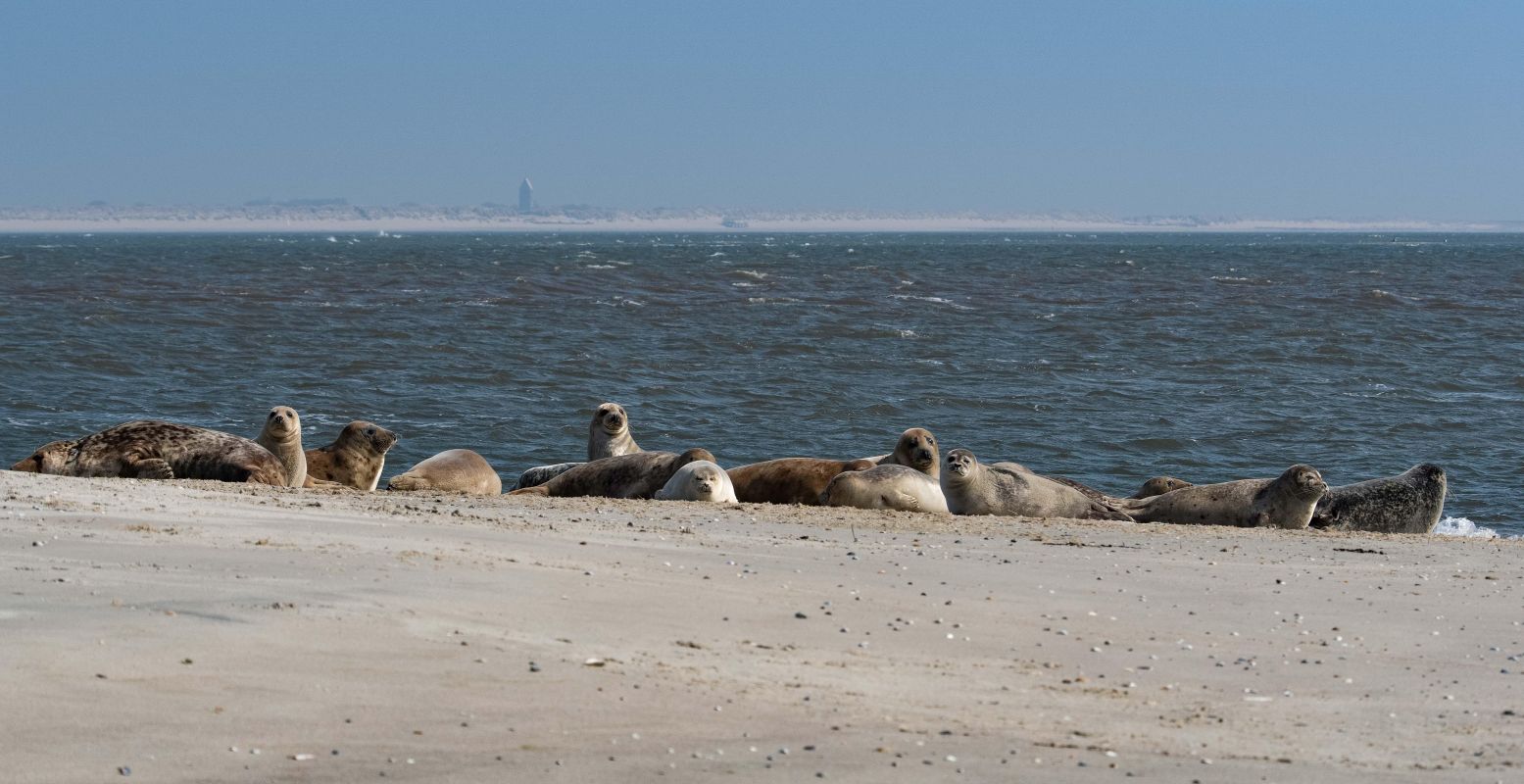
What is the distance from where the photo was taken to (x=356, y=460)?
12070mm

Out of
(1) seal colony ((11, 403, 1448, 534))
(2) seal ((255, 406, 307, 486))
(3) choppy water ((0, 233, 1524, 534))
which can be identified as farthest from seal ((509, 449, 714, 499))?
(3) choppy water ((0, 233, 1524, 534))

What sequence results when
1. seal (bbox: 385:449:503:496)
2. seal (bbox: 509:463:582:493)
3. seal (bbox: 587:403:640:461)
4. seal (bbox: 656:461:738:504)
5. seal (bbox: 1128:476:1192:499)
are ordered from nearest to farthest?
1. seal (bbox: 656:461:738:504)
2. seal (bbox: 385:449:503:496)
3. seal (bbox: 509:463:582:493)
4. seal (bbox: 1128:476:1192:499)
5. seal (bbox: 587:403:640:461)

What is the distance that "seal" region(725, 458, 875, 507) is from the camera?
10.5m

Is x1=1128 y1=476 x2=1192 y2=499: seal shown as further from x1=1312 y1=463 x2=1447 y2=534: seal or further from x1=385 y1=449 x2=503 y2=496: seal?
x1=385 y1=449 x2=503 y2=496: seal

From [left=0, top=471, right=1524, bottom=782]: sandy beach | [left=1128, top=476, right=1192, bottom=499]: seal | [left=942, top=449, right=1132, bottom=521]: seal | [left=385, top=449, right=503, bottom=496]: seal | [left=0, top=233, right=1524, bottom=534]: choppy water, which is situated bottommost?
[left=0, top=233, right=1524, bottom=534]: choppy water

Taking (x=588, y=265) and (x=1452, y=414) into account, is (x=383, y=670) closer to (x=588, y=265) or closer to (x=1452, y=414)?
(x=1452, y=414)

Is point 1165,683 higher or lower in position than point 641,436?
higher

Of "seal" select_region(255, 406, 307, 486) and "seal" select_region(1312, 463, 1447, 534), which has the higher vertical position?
"seal" select_region(255, 406, 307, 486)

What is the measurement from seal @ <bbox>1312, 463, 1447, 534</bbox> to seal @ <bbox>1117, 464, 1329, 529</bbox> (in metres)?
0.16

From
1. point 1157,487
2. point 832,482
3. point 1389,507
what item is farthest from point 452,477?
point 1389,507

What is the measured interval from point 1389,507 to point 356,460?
277 inches

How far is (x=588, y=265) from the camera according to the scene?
5834cm

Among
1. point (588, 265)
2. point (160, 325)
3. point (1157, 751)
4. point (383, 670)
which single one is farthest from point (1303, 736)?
point (588, 265)

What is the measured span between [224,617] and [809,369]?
19.1 metres
